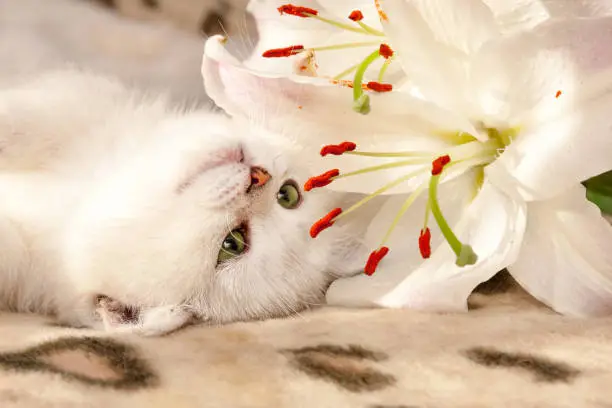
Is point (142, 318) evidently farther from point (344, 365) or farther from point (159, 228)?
point (344, 365)

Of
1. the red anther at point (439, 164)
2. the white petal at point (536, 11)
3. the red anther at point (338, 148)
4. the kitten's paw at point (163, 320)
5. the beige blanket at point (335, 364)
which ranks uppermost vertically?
the white petal at point (536, 11)

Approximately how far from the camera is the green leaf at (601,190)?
67 cm

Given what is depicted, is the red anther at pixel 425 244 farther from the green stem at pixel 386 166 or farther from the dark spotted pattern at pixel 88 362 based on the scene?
the dark spotted pattern at pixel 88 362

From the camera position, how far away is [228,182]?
773mm

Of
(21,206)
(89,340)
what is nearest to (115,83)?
Result: (21,206)

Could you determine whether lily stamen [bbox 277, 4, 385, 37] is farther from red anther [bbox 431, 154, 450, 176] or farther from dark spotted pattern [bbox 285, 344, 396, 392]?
dark spotted pattern [bbox 285, 344, 396, 392]

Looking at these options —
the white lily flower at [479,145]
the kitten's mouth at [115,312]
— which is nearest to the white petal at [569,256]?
the white lily flower at [479,145]

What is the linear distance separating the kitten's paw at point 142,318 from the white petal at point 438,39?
297 mm

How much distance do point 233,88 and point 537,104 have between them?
0.28 metres

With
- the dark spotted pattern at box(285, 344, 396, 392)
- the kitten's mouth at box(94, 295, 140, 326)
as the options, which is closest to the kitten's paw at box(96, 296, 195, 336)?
the kitten's mouth at box(94, 295, 140, 326)

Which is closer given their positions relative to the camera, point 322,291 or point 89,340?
point 89,340

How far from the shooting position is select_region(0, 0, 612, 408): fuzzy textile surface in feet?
1.66

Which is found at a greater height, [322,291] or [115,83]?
[115,83]

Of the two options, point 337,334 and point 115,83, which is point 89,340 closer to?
point 337,334
